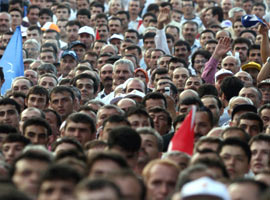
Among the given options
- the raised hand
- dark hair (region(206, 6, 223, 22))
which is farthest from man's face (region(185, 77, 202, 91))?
dark hair (region(206, 6, 223, 22))

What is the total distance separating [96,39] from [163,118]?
8454 mm

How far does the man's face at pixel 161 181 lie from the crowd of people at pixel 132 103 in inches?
0.4

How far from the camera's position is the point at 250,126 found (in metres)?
12.6

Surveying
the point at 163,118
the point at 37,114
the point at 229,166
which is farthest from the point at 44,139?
the point at 229,166

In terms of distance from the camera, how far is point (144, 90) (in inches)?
605

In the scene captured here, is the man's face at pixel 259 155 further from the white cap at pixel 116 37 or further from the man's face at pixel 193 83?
the white cap at pixel 116 37

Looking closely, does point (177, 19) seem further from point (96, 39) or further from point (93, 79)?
point (93, 79)

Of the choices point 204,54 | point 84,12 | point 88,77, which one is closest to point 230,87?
point 88,77

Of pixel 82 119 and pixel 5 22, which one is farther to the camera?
pixel 5 22

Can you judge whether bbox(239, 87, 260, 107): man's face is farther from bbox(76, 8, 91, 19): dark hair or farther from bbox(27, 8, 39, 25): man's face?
bbox(27, 8, 39, 25): man's face

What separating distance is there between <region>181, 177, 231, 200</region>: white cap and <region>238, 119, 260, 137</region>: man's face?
4731 millimetres

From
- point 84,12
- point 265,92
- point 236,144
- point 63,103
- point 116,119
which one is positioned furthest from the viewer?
point 84,12

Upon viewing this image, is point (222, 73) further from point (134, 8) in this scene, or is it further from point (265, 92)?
point (134, 8)

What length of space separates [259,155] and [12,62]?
7.71 metres
